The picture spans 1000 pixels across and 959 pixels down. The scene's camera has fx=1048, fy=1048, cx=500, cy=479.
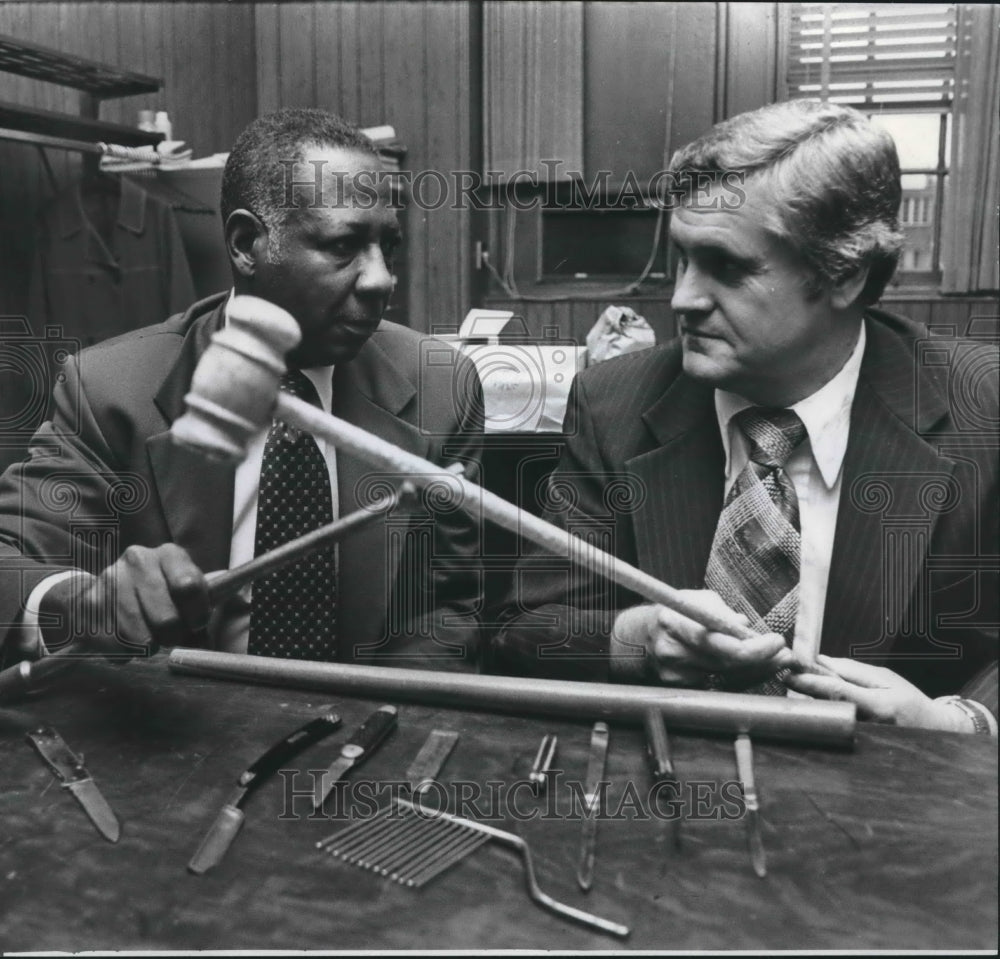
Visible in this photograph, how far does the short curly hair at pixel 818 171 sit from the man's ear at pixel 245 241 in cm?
71

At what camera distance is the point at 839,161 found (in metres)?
1.56

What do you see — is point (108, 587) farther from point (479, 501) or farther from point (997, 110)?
point (997, 110)

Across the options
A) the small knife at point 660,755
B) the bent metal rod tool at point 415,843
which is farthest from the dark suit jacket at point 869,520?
the bent metal rod tool at point 415,843

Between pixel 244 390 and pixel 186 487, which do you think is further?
pixel 186 487

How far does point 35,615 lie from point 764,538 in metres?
1.06

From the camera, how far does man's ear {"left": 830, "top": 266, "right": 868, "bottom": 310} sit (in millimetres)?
1631

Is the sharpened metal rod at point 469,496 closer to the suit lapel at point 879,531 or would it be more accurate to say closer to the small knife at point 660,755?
the small knife at point 660,755

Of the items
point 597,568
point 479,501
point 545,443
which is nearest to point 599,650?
point 597,568

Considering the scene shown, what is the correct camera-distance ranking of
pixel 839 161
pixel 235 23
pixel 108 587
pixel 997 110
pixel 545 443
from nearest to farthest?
pixel 108 587 < pixel 839 161 < pixel 545 443 < pixel 997 110 < pixel 235 23

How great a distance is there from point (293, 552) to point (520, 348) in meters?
3.26

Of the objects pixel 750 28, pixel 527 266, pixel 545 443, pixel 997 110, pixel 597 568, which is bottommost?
pixel 545 443

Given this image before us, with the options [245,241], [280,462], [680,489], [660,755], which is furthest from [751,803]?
[245,241]

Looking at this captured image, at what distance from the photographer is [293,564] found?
5.50 feet

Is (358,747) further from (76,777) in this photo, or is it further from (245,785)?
(76,777)
